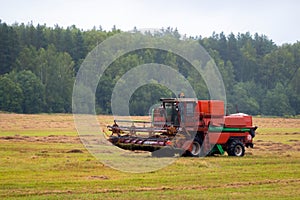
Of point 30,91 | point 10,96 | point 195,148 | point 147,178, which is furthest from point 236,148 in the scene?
point 30,91

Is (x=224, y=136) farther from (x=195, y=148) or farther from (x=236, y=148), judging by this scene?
(x=195, y=148)

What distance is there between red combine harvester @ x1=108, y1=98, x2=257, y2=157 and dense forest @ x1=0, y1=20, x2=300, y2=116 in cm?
3612

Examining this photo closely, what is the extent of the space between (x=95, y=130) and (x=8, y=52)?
5844 cm

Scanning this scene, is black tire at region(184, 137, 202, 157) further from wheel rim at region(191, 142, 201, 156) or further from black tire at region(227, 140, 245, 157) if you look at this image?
black tire at region(227, 140, 245, 157)

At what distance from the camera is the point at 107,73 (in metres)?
87.6

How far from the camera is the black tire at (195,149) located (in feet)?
100.0

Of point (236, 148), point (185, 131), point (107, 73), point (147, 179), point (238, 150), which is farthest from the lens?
point (107, 73)

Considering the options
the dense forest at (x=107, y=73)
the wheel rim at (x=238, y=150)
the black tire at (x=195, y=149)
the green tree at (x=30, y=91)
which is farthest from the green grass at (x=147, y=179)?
the green tree at (x=30, y=91)

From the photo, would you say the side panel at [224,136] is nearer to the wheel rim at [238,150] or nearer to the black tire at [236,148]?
the black tire at [236,148]

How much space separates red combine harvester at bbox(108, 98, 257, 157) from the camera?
2978 centimetres

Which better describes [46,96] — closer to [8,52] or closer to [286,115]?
[8,52]

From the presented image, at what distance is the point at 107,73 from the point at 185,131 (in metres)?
58.1

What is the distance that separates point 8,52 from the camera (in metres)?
107

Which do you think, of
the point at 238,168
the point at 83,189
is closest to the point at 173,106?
the point at 238,168
